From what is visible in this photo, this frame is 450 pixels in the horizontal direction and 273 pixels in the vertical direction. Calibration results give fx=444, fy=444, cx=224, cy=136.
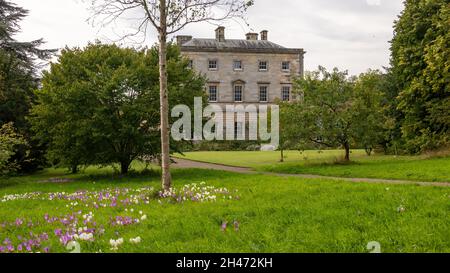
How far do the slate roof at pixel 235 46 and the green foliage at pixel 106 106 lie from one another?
41481mm

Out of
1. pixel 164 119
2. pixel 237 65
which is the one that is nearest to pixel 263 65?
pixel 237 65

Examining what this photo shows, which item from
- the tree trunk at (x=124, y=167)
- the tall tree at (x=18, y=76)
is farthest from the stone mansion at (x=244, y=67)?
the tree trunk at (x=124, y=167)

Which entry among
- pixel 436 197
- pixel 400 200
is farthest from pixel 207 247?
pixel 436 197

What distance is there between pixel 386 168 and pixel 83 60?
54.2 feet

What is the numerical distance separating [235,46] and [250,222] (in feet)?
197

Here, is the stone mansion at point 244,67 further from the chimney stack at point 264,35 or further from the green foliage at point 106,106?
the green foliage at point 106,106

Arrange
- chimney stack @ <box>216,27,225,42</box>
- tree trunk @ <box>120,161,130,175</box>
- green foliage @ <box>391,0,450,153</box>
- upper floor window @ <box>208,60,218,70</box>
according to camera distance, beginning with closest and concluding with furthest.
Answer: tree trunk @ <box>120,161,130,175</box>, green foliage @ <box>391,0,450,153</box>, upper floor window @ <box>208,60,218,70</box>, chimney stack @ <box>216,27,225,42</box>

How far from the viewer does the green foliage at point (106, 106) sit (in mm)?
21156

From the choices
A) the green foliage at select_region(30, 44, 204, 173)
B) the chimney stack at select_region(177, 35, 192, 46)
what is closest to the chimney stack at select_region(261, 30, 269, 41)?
the chimney stack at select_region(177, 35, 192, 46)

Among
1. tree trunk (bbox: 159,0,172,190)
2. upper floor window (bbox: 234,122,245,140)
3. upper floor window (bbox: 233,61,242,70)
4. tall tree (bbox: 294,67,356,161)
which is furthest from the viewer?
upper floor window (bbox: 233,61,242,70)

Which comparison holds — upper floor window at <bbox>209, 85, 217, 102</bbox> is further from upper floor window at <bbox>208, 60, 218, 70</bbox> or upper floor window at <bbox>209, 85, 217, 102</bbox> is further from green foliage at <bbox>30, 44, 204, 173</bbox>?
green foliage at <bbox>30, 44, 204, 173</bbox>

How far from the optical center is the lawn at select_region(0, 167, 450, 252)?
22.0ft

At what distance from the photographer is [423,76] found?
28203 millimetres
